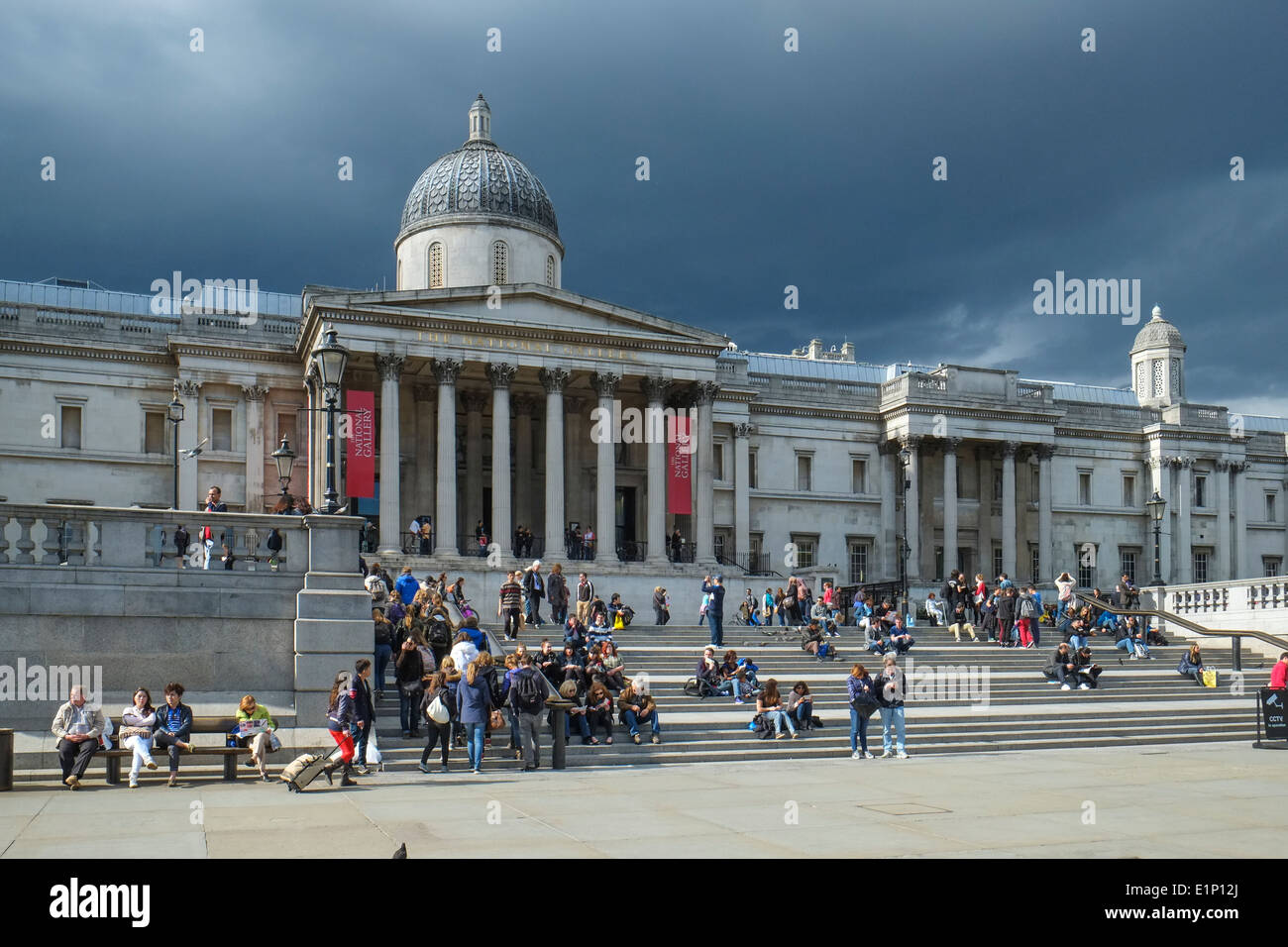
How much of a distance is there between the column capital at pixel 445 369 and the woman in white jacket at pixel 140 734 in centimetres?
2674

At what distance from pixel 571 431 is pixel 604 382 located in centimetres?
418

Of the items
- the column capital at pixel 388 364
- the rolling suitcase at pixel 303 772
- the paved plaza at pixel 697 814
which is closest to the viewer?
the paved plaza at pixel 697 814

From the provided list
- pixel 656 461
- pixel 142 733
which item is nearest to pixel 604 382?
pixel 656 461

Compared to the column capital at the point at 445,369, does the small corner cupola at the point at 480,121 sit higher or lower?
higher

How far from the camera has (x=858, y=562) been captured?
5609 cm

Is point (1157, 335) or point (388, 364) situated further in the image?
point (1157, 335)

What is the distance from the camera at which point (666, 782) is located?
16844 mm

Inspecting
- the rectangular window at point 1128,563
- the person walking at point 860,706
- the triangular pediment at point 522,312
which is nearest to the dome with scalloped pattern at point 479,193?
the triangular pediment at point 522,312

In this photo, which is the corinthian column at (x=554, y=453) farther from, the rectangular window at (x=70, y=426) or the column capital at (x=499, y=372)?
the rectangular window at (x=70, y=426)

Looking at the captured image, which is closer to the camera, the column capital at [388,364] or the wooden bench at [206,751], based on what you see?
the wooden bench at [206,751]

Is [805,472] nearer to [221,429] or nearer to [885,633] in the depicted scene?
[885,633]

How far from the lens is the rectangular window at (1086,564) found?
2314 inches

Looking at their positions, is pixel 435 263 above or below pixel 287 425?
above

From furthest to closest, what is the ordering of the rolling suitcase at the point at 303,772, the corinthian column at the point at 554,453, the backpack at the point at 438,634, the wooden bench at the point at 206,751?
the corinthian column at the point at 554,453 < the backpack at the point at 438,634 < the wooden bench at the point at 206,751 < the rolling suitcase at the point at 303,772
